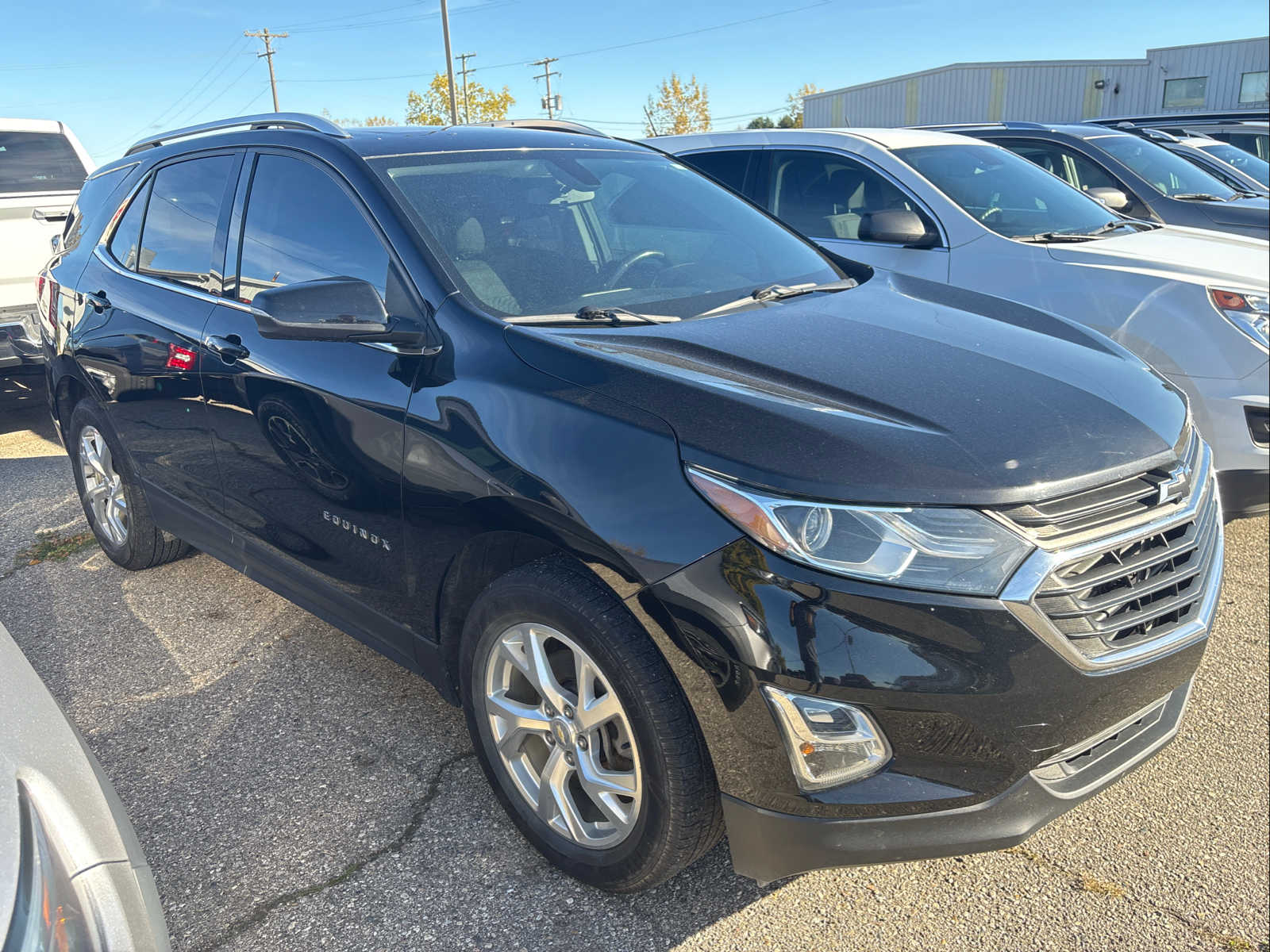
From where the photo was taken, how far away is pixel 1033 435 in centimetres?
202

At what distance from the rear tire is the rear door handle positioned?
40cm

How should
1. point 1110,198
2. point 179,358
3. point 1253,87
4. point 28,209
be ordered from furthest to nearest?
point 1253,87, point 28,209, point 1110,198, point 179,358

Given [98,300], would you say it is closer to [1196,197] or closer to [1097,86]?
[1196,197]

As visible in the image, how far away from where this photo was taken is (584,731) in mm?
2195

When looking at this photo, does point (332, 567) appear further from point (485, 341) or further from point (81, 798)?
point (81, 798)

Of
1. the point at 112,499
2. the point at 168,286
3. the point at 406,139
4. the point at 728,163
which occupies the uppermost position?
the point at 406,139

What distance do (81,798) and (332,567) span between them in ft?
4.25

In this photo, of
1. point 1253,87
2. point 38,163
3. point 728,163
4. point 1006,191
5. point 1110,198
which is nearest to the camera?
point 1006,191

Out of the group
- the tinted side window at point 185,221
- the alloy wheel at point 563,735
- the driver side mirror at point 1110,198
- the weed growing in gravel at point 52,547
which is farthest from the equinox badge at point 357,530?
the driver side mirror at point 1110,198

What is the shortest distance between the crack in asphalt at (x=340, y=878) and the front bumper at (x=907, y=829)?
0.99 m

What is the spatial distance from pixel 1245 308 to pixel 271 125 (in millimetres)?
3854

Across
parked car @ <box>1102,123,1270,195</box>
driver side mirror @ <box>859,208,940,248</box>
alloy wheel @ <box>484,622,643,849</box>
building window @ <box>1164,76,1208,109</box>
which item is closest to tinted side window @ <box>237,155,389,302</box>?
alloy wheel @ <box>484,622,643,849</box>

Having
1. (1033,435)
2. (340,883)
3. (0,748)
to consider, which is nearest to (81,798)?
(0,748)

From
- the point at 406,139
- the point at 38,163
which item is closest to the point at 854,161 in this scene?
the point at 406,139
